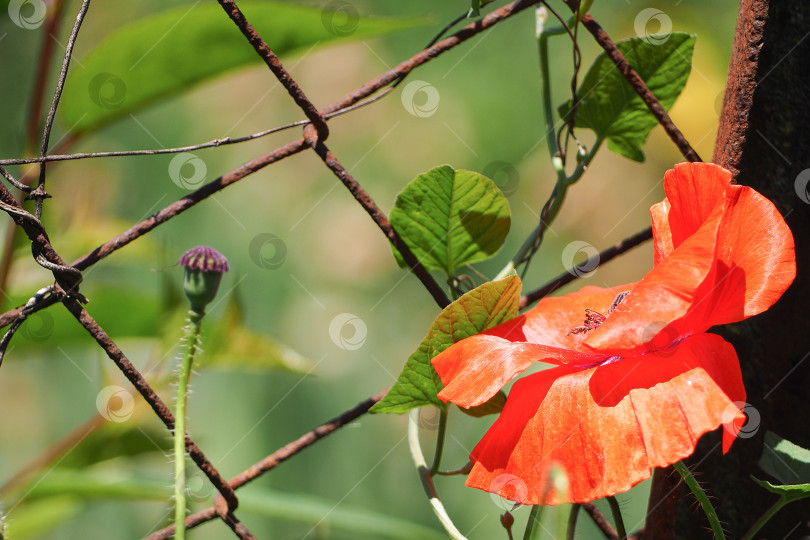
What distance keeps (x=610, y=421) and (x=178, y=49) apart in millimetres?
418

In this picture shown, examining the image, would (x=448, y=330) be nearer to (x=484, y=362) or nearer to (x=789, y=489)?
(x=484, y=362)

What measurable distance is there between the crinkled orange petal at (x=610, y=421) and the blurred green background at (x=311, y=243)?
1.40ft

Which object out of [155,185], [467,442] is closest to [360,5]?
[155,185]

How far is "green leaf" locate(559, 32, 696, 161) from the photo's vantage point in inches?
17.4

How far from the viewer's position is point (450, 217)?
423 mm

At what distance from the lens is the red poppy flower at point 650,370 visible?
28 centimetres

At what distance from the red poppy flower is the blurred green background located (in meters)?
0.43

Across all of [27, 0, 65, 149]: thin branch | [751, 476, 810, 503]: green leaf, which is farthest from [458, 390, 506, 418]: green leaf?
[27, 0, 65, 149]: thin branch

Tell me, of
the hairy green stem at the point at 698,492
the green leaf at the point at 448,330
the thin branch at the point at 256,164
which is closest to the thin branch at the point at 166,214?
the thin branch at the point at 256,164

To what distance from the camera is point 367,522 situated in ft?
2.60

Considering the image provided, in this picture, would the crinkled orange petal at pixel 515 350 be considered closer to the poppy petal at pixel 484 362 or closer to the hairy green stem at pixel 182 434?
the poppy petal at pixel 484 362

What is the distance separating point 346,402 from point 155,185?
0.59 m

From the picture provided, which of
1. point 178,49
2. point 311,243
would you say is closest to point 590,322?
point 178,49

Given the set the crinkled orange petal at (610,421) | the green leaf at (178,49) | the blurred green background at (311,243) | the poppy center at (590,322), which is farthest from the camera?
the blurred green background at (311,243)
